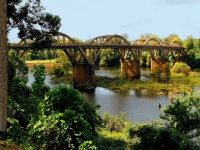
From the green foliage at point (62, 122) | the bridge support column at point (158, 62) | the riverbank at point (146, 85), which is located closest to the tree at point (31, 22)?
the green foliage at point (62, 122)

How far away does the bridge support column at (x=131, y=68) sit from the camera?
70675 millimetres

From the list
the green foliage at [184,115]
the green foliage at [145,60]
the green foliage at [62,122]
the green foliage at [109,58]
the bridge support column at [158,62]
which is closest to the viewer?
Answer: the green foliage at [62,122]

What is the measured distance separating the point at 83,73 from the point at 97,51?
6864 mm

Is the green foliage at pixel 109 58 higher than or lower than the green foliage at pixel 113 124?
higher

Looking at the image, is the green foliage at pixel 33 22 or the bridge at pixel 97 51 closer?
the green foliage at pixel 33 22

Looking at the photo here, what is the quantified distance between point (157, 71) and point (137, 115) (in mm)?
33407

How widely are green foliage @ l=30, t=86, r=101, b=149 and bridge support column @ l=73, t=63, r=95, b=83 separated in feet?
154

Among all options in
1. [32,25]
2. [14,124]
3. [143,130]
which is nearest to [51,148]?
[14,124]

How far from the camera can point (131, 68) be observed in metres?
71.9

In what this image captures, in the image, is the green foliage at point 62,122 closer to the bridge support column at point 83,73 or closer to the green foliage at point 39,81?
the green foliage at point 39,81

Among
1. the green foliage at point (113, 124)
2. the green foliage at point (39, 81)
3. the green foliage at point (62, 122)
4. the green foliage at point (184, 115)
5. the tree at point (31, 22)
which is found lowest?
the green foliage at point (113, 124)

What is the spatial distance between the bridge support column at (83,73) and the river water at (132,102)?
6941 millimetres

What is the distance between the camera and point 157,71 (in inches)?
2466

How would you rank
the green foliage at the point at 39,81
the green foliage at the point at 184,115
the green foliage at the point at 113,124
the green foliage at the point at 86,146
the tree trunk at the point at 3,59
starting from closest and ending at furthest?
the green foliage at the point at 86,146
the tree trunk at the point at 3,59
the green foliage at the point at 39,81
the green foliage at the point at 184,115
the green foliage at the point at 113,124
